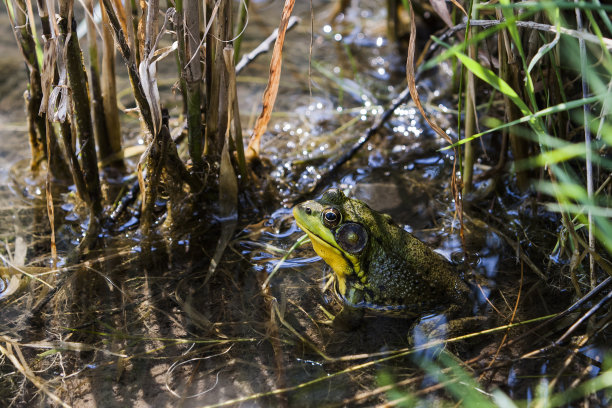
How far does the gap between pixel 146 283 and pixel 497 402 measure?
1980 millimetres

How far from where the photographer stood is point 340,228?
116 inches

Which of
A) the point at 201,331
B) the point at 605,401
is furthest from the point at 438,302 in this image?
the point at 201,331

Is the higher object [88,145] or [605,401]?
[88,145]

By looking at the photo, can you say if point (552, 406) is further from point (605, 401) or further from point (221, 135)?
point (221, 135)

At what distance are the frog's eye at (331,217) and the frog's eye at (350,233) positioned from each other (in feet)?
0.14

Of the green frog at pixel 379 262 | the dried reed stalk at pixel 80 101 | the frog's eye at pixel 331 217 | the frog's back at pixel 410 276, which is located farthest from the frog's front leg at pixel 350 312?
the dried reed stalk at pixel 80 101

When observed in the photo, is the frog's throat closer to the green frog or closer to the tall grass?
the green frog

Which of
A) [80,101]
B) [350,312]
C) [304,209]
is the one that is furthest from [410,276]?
[80,101]

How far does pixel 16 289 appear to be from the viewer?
3.08 metres

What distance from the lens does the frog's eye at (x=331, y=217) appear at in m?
2.93

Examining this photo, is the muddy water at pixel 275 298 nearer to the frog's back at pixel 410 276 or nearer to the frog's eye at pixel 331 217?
the frog's back at pixel 410 276

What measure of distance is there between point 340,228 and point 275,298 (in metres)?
0.56

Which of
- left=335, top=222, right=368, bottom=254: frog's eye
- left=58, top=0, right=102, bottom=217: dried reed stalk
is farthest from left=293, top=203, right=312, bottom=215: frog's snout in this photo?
left=58, top=0, right=102, bottom=217: dried reed stalk

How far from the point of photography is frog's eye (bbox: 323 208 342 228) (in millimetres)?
2930
